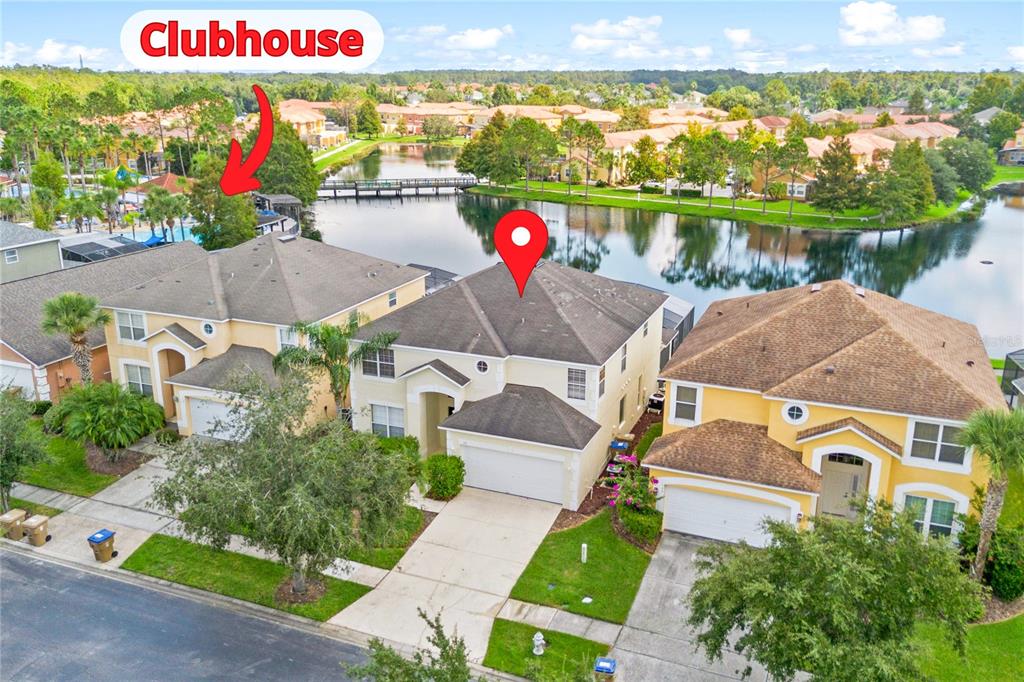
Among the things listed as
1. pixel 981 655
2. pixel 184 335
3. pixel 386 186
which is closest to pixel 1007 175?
pixel 386 186

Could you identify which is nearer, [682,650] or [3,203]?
[682,650]

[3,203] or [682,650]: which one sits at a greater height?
[3,203]

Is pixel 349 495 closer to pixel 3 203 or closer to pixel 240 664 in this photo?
pixel 240 664

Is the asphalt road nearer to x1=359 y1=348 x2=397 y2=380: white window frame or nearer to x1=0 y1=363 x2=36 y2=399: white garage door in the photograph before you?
x1=359 y1=348 x2=397 y2=380: white window frame

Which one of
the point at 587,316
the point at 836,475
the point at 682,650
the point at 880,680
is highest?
the point at 587,316

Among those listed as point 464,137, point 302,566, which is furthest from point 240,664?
point 464,137

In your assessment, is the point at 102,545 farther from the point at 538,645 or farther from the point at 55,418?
the point at 538,645

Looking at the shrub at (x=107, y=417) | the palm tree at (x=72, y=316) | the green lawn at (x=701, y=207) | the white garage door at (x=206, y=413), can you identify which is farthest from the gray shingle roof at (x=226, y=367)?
the green lawn at (x=701, y=207)
